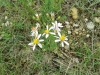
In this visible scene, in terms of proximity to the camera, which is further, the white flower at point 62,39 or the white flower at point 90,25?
the white flower at point 90,25

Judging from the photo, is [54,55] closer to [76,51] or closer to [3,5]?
[76,51]

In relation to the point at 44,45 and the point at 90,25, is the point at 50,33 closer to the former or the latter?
the point at 44,45

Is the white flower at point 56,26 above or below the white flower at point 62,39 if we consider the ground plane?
above

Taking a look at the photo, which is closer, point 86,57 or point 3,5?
point 86,57

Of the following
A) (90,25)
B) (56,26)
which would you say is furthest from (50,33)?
(90,25)

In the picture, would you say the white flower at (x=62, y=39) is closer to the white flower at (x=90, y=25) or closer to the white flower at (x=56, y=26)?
the white flower at (x=56, y=26)

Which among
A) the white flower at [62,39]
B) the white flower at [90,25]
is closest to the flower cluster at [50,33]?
the white flower at [62,39]

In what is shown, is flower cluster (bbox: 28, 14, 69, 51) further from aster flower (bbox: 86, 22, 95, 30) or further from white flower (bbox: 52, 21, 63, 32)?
aster flower (bbox: 86, 22, 95, 30)

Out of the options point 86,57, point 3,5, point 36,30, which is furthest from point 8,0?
point 86,57

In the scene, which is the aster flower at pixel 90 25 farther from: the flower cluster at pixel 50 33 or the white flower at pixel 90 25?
the flower cluster at pixel 50 33
